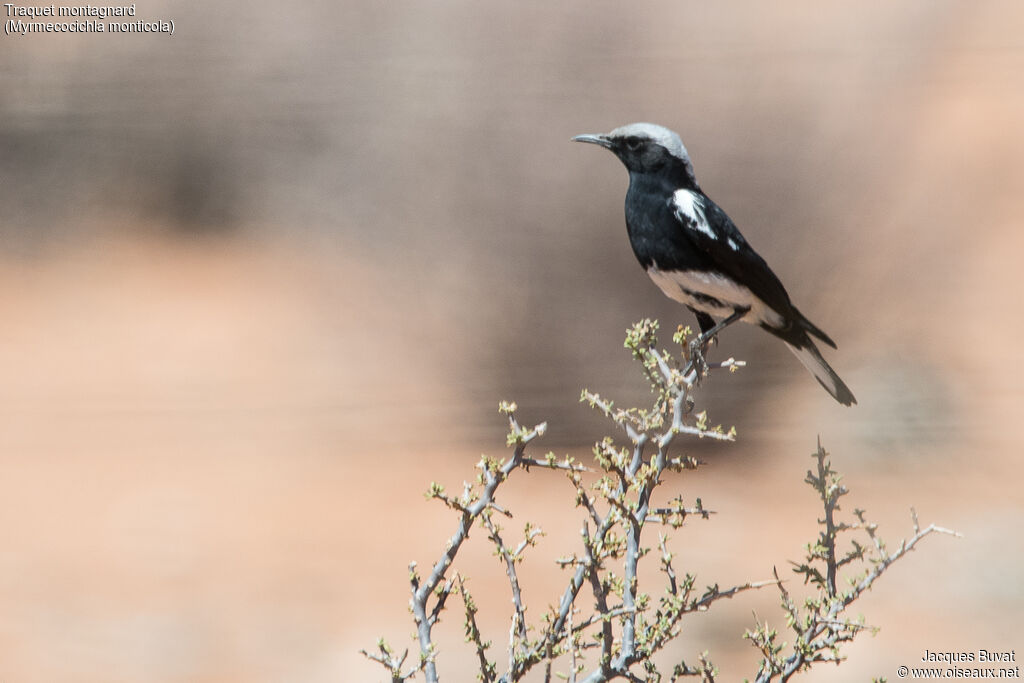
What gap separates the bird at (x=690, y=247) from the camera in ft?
9.18

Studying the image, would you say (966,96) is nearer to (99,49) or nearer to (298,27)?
(298,27)

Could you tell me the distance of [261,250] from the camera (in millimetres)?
7973

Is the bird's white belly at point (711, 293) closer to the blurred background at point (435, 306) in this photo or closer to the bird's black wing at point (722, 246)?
the bird's black wing at point (722, 246)

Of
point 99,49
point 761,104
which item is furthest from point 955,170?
point 99,49

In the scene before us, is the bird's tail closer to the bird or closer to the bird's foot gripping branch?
the bird

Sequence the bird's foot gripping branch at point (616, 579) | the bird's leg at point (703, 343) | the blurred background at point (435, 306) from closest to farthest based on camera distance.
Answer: the bird's foot gripping branch at point (616, 579) → the bird's leg at point (703, 343) → the blurred background at point (435, 306)

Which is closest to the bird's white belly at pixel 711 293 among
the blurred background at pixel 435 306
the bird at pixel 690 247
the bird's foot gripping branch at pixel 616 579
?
the bird at pixel 690 247

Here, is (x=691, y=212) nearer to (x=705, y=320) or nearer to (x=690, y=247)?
(x=690, y=247)

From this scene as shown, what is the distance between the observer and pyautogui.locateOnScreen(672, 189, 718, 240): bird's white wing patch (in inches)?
110

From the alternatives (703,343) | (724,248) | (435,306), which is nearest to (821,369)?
(724,248)

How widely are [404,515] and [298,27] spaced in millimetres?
3323

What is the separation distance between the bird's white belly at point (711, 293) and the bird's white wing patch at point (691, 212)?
0.37ft

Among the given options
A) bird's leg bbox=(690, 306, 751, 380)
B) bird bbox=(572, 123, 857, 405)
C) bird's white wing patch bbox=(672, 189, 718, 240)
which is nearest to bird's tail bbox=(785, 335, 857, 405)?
bird bbox=(572, 123, 857, 405)

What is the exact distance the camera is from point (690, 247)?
2797 millimetres
